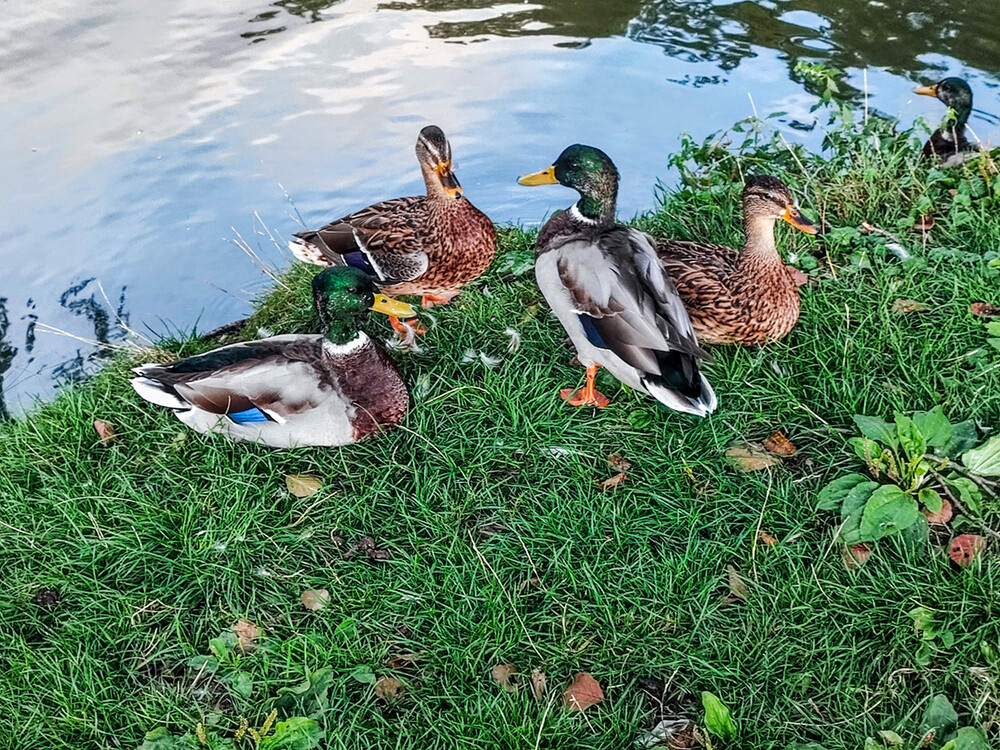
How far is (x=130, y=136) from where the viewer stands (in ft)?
20.7

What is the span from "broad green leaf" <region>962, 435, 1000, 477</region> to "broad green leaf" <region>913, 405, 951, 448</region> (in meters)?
0.08

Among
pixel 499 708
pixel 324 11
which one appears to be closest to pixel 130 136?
pixel 324 11

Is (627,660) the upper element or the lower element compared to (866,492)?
lower

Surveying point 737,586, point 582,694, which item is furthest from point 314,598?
point 737,586

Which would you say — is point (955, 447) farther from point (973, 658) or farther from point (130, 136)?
point (130, 136)

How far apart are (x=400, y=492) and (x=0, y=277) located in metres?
3.64

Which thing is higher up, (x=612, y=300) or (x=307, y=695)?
(x=612, y=300)

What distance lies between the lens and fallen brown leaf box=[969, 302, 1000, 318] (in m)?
3.42

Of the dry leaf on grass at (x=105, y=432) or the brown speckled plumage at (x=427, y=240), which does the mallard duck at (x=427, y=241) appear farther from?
the dry leaf on grass at (x=105, y=432)

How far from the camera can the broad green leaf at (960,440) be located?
2.78 m

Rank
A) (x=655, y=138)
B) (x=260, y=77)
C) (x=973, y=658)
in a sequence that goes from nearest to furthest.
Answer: (x=973, y=658) < (x=655, y=138) < (x=260, y=77)

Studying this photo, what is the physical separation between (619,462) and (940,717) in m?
1.29

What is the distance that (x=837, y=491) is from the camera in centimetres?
274

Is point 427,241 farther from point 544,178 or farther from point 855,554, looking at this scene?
point 855,554
